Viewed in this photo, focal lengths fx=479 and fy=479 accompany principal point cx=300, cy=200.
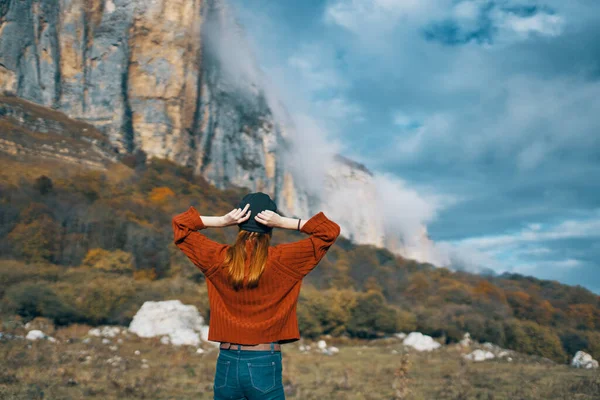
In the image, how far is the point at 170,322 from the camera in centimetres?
2278

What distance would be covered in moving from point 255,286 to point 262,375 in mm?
461

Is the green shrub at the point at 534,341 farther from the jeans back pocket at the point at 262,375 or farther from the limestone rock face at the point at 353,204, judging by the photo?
the limestone rock face at the point at 353,204

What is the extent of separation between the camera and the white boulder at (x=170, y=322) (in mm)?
20794

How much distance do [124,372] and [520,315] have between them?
49.4 metres

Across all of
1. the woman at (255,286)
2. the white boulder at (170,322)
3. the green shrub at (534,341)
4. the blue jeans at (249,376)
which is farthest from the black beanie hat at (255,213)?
the green shrub at (534,341)

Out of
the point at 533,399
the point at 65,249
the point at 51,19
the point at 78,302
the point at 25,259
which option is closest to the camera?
the point at 533,399

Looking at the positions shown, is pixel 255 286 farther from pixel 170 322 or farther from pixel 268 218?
pixel 170 322

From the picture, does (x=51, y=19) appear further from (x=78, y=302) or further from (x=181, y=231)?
(x=181, y=231)

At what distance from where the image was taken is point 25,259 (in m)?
27.5

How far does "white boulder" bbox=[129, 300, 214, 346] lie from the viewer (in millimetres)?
20794

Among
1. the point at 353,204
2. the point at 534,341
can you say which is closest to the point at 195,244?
the point at 534,341

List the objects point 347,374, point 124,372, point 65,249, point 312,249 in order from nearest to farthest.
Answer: point 312,249 < point 124,372 < point 347,374 < point 65,249

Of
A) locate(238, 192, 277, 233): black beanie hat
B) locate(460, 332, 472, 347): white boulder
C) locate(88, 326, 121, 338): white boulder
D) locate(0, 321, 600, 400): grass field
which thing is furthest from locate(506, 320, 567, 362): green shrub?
locate(238, 192, 277, 233): black beanie hat

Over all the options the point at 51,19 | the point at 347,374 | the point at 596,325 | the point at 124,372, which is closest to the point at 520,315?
the point at 596,325
